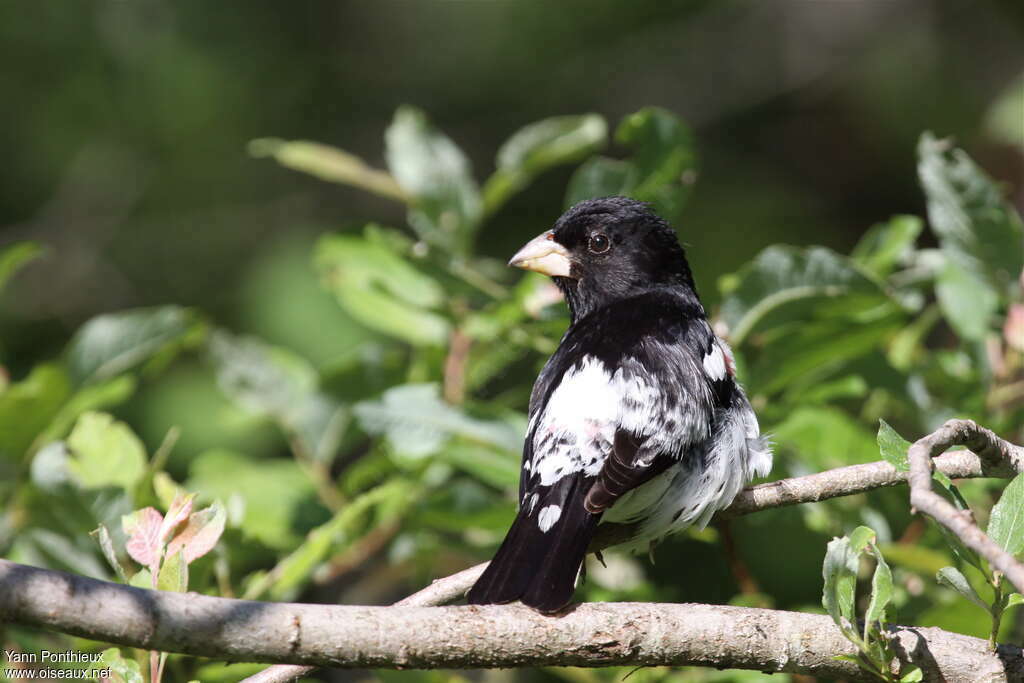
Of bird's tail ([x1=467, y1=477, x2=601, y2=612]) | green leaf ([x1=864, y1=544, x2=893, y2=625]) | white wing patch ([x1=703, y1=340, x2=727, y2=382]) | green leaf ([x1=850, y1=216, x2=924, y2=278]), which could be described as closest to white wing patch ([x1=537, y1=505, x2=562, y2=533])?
bird's tail ([x1=467, y1=477, x2=601, y2=612])

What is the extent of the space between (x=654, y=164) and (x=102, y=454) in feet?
5.11

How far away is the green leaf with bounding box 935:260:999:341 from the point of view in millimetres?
3115

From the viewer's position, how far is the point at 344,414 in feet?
11.0

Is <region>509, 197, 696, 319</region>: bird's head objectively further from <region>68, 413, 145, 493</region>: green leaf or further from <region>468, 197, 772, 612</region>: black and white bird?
<region>68, 413, 145, 493</region>: green leaf

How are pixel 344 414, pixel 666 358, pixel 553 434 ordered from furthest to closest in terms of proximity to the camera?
pixel 344 414 < pixel 666 358 < pixel 553 434

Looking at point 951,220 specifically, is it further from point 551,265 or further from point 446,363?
point 446,363

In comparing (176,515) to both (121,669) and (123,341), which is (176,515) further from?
(123,341)

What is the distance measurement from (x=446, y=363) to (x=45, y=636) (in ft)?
4.15

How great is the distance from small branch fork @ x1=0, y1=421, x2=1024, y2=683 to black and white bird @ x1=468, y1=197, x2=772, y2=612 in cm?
25

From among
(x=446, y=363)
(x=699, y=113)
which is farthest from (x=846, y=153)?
(x=446, y=363)

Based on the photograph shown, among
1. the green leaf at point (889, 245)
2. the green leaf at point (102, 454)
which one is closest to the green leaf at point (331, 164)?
the green leaf at point (102, 454)

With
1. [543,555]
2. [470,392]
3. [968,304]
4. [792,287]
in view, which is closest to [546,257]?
[470,392]

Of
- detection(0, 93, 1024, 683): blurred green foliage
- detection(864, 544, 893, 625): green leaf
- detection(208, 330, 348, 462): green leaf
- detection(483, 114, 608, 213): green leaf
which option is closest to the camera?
Result: detection(864, 544, 893, 625): green leaf

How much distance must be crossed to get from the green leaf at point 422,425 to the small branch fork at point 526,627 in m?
0.68
